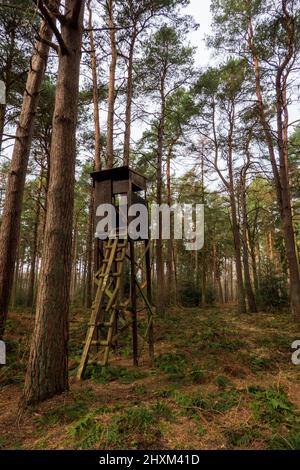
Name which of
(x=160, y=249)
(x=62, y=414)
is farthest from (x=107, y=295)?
(x=160, y=249)

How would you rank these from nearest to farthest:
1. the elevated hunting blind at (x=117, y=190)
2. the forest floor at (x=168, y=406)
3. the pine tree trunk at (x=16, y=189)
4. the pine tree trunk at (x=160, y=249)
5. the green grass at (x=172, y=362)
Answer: the forest floor at (x=168, y=406) < the green grass at (x=172, y=362) < the pine tree trunk at (x=16, y=189) < the elevated hunting blind at (x=117, y=190) < the pine tree trunk at (x=160, y=249)

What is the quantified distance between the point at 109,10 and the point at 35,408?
40.3 feet

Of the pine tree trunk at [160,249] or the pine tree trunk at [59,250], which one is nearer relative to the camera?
the pine tree trunk at [59,250]

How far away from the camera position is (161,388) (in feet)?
15.9

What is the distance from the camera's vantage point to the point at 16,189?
22.8 ft

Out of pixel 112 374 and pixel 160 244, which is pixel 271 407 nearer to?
pixel 112 374

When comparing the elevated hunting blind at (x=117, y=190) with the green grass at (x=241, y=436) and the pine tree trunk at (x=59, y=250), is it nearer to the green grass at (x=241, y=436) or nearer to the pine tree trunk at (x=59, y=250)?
the pine tree trunk at (x=59, y=250)

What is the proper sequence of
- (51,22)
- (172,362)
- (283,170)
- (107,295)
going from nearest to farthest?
(51,22) → (107,295) → (172,362) → (283,170)

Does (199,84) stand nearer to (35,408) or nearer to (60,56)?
(60,56)

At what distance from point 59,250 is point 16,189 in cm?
327

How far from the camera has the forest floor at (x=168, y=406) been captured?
3.20 metres

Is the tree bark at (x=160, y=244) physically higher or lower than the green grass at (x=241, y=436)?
higher

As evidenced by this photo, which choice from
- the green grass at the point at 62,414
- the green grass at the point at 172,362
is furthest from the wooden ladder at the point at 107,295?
the green grass at the point at 172,362

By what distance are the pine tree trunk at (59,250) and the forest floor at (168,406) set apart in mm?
361
